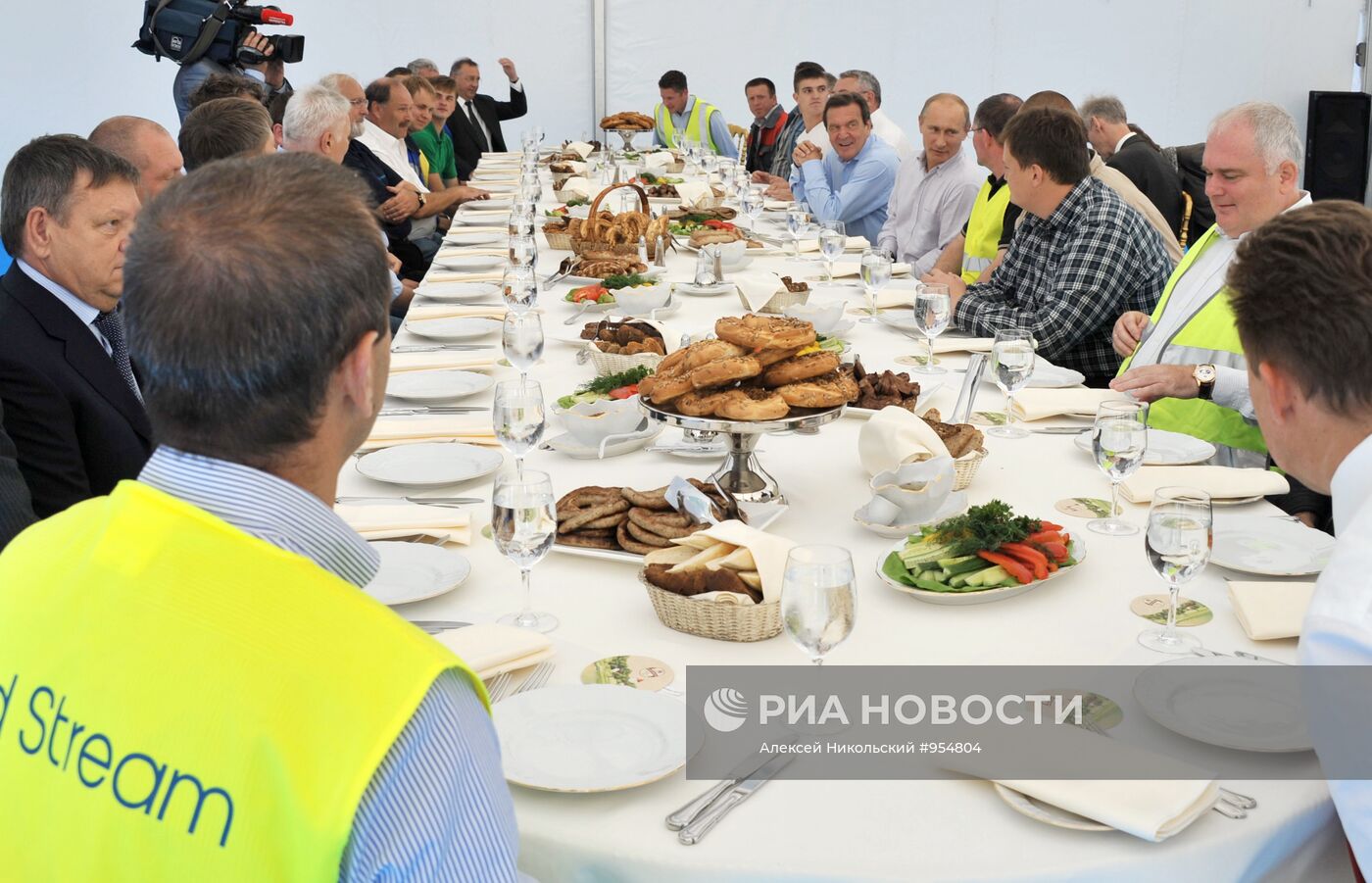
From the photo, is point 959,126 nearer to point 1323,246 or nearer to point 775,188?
point 775,188

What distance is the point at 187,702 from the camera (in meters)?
0.84

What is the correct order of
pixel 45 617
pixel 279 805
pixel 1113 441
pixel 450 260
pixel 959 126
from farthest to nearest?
1. pixel 959 126
2. pixel 450 260
3. pixel 1113 441
4. pixel 45 617
5. pixel 279 805

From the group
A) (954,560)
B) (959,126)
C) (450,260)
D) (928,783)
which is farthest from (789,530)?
(959,126)

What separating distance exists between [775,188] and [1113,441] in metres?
5.50

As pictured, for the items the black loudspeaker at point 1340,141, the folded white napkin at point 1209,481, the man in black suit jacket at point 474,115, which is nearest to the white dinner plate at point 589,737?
the folded white napkin at point 1209,481

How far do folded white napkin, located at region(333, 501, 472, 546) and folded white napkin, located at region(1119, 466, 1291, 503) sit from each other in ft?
3.55

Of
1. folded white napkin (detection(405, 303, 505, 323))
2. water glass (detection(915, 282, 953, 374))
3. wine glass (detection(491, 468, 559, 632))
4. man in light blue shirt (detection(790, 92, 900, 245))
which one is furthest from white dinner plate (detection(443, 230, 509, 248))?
wine glass (detection(491, 468, 559, 632))

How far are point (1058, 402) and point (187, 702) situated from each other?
205 centimetres

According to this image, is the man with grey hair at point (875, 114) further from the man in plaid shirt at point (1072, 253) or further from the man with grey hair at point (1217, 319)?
the man with grey hair at point (1217, 319)

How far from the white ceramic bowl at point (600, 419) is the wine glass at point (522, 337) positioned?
233 millimetres

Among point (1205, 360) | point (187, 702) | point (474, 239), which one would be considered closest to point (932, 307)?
point (1205, 360)

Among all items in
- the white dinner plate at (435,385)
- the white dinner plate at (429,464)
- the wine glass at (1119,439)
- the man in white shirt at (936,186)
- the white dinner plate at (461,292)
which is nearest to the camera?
the wine glass at (1119,439)

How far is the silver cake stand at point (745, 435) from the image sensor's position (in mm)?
1854

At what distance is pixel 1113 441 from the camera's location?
1.86 m
